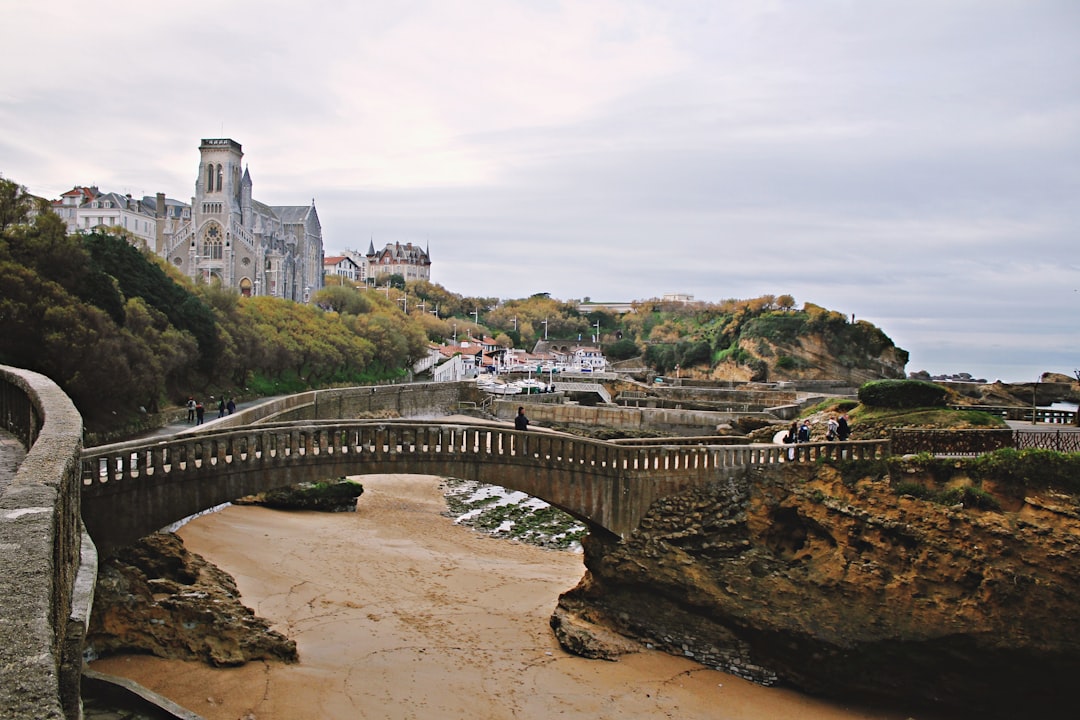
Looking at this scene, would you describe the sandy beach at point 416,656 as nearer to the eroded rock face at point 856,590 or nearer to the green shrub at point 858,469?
the eroded rock face at point 856,590

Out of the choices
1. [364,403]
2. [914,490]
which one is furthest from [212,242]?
[914,490]

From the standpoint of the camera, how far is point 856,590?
45.1 feet

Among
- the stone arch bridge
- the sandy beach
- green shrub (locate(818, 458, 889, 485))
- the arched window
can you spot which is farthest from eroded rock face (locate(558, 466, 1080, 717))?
the arched window

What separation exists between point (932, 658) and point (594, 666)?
5676mm

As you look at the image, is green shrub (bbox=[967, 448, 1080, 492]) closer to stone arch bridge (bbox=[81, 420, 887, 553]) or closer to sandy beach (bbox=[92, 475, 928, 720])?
stone arch bridge (bbox=[81, 420, 887, 553])

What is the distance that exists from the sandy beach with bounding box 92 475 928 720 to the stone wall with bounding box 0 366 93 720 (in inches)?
184

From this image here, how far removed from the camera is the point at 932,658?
1311 centimetres

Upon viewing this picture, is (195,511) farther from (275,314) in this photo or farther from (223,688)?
(275,314)

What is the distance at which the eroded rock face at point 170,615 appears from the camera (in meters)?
11.1

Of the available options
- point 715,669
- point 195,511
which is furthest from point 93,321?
point 715,669

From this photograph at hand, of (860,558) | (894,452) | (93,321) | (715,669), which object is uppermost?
(93,321)

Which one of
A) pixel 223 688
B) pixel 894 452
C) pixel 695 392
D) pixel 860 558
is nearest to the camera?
pixel 223 688

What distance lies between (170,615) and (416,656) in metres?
3.99

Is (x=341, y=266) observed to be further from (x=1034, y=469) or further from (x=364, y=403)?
(x=1034, y=469)
